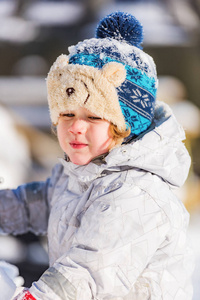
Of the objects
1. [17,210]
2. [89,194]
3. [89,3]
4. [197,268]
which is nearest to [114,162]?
[89,194]

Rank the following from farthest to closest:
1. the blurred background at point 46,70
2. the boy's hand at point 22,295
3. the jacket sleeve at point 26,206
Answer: the blurred background at point 46,70, the jacket sleeve at point 26,206, the boy's hand at point 22,295

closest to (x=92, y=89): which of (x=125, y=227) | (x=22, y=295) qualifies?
(x=125, y=227)

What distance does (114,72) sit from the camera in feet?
3.19

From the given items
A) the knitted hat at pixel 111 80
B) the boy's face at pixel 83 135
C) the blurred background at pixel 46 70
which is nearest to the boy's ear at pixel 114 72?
the knitted hat at pixel 111 80

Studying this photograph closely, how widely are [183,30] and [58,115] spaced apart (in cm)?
125

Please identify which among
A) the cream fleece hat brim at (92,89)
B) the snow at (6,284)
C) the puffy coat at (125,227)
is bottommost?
the snow at (6,284)

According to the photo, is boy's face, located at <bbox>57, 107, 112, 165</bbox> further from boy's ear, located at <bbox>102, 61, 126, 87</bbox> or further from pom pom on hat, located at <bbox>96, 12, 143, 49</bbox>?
pom pom on hat, located at <bbox>96, 12, 143, 49</bbox>

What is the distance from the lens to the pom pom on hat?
1087 mm

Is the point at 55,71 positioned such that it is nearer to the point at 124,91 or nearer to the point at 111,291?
the point at 124,91

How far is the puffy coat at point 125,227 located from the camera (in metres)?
0.88

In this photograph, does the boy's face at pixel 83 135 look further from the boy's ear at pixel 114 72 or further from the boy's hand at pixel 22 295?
the boy's hand at pixel 22 295

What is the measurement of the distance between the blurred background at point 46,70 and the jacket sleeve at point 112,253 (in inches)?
38.9

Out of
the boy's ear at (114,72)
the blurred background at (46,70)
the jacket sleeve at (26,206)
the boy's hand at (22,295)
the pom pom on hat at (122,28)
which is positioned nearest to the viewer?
the boy's hand at (22,295)

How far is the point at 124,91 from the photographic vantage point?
1.00 meters
